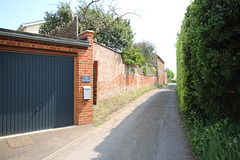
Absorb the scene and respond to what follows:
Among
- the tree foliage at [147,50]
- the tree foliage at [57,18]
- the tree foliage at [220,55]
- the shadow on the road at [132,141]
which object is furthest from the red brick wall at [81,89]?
the tree foliage at [147,50]

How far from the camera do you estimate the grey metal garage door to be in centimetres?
438

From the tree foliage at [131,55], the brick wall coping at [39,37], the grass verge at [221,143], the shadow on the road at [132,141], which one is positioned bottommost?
the shadow on the road at [132,141]

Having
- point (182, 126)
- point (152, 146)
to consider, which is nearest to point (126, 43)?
point (182, 126)

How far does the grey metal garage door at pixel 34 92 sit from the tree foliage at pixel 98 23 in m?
8.73

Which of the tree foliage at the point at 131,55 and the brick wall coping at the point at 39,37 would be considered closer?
the brick wall coping at the point at 39,37

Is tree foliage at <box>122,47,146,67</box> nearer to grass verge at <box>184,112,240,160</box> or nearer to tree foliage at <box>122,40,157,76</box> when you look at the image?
tree foliage at <box>122,40,157,76</box>

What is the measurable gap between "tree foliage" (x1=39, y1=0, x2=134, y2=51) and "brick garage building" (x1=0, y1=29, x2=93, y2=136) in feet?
27.5

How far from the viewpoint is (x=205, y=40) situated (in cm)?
300

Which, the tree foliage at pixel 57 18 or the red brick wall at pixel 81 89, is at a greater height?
the tree foliage at pixel 57 18

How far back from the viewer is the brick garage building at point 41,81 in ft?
14.3

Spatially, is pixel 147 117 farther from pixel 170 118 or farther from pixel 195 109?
pixel 195 109

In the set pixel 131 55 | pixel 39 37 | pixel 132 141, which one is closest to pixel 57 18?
pixel 131 55

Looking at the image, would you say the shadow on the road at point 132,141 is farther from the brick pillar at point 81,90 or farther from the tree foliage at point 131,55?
the tree foliage at point 131,55

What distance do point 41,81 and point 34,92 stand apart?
40 cm
